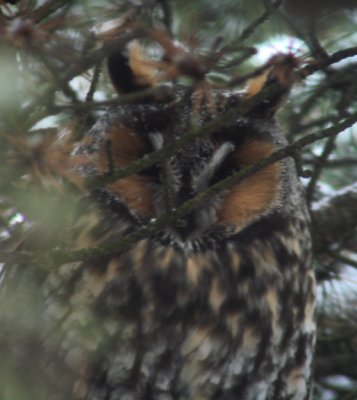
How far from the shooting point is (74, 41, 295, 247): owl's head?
262 cm

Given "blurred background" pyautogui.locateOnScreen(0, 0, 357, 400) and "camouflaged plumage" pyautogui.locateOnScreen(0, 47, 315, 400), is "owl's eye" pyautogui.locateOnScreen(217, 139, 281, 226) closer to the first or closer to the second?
"camouflaged plumage" pyautogui.locateOnScreen(0, 47, 315, 400)

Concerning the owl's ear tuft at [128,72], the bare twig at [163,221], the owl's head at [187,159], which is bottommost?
the bare twig at [163,221]

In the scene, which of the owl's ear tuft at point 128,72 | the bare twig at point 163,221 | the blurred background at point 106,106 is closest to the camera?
the blurred background at point 106,106

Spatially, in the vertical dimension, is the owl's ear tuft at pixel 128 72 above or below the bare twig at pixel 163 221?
above

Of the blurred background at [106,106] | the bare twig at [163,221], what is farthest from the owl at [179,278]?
the bare twig at [163,221]

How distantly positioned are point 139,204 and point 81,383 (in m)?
0.60

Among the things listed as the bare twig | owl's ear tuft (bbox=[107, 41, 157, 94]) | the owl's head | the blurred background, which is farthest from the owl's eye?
the bare twig

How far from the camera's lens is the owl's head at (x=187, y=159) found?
2615 millimetres

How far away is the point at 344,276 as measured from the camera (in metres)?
3.62

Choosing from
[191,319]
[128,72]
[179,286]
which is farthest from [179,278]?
[128,72]

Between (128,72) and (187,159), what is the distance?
39 centimetres

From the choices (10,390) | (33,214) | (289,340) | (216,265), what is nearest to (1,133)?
(33,214)

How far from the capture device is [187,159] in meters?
2.61

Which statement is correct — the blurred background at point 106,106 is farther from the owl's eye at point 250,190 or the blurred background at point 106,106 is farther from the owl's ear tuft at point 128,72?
the owl's eye at point 250,190
